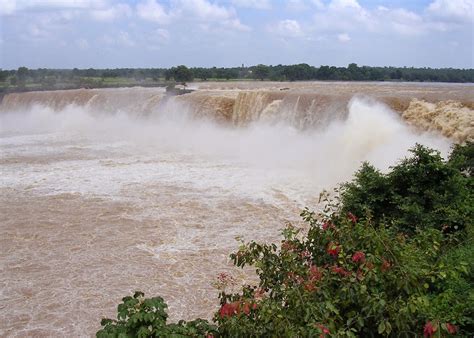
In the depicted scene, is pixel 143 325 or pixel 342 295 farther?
pixel 342 295

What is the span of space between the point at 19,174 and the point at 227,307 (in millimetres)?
14853

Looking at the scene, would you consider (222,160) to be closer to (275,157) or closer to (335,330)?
(275,157)

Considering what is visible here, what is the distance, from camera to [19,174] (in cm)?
1655

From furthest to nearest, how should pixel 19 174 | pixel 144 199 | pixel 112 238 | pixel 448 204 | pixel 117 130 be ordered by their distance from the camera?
1. pixel 117 130
2. pixel 19 174
3. pixel 144 199
4. pixel 112 238
5. pixel 448 204

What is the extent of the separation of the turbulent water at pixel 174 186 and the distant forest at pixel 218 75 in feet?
92.4

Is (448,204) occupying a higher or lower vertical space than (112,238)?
higher

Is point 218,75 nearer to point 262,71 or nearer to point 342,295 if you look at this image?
point 262,71

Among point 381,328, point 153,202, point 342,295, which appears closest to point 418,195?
point 342,295

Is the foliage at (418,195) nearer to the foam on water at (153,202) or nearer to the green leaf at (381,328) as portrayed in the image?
the foam on water at (153,202)

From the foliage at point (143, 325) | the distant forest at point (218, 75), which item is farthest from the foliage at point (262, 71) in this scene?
the foliage at point (143, 325)

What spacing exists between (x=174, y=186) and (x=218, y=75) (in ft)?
187

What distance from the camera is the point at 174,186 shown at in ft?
48.0

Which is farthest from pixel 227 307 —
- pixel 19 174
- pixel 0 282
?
pixel 19 174

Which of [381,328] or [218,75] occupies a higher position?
[381,328]
